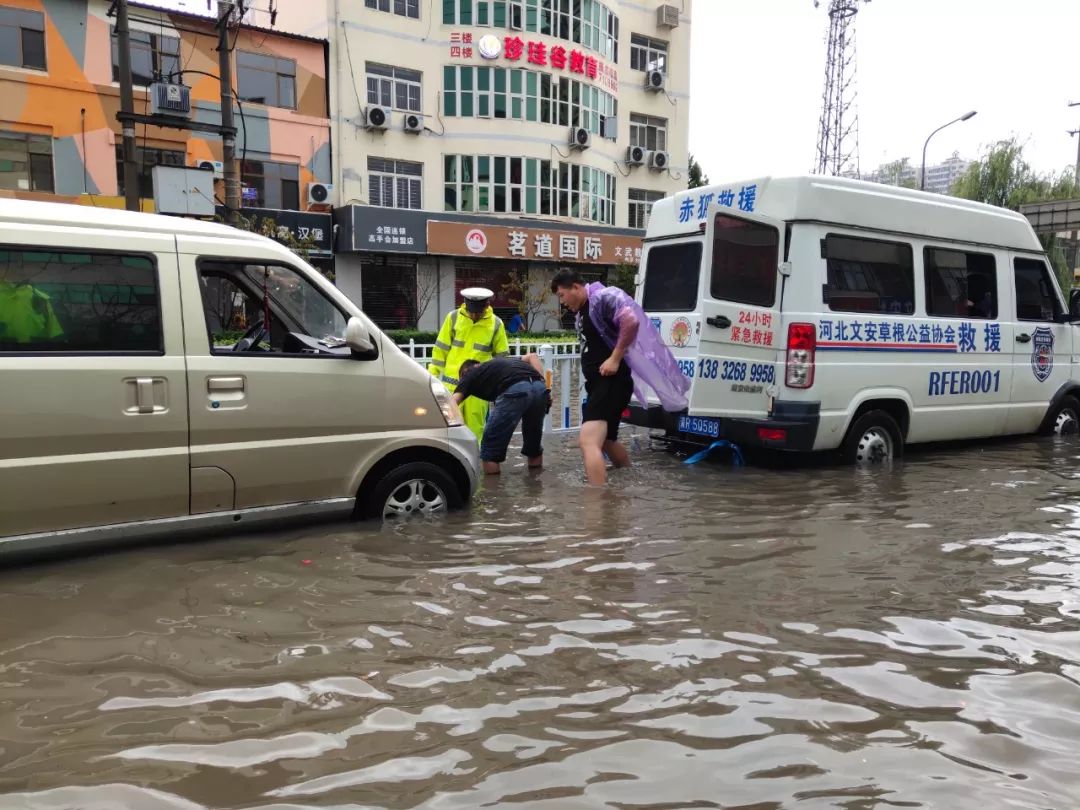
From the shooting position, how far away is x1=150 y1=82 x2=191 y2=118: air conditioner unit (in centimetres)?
2161

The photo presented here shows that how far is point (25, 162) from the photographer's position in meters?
21.2

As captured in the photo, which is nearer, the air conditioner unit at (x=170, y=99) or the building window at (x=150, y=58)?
the air conditioner unit at (x=170, y=99)

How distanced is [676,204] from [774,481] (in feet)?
8.61

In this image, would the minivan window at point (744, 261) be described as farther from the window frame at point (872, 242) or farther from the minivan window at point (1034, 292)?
the minivan window at point (1034, 292)

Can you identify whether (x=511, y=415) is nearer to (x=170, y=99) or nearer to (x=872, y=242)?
(x=872, y=242)

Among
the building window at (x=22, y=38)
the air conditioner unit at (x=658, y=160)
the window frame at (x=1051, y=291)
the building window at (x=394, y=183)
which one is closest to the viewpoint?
the window frame at (x=1051, y=291)

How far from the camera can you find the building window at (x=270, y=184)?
2405 cm

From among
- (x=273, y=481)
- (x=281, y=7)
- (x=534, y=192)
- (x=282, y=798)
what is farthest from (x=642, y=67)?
(x=282, y=798)

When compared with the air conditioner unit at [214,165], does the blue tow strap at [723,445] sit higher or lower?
lower

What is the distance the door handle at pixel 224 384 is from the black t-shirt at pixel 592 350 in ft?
9.48

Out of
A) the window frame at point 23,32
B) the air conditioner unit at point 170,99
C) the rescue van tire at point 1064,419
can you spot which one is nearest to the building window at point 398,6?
the air conditioner unit at point 170,99

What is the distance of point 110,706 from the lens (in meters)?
2.87

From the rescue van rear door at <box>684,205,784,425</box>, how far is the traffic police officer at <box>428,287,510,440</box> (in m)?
1.72

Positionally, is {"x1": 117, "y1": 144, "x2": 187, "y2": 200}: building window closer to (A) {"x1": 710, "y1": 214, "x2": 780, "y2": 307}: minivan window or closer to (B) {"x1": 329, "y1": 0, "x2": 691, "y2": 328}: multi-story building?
(B) {"x1": 329, "y1": 0, "x2": 691, "y2": 328}: multi-story building
